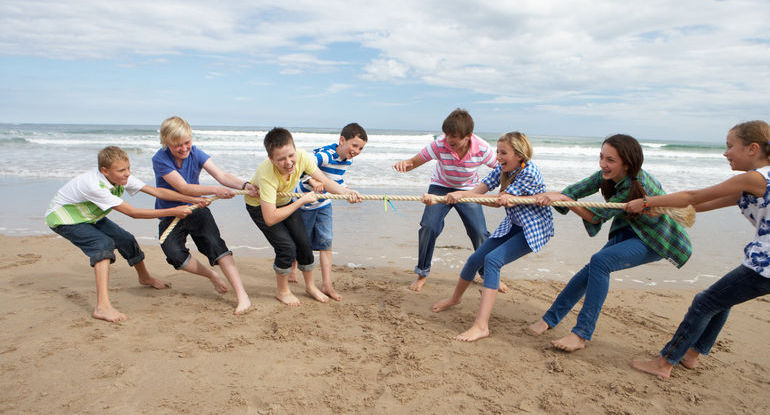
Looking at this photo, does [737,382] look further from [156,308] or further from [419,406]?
[156,308]

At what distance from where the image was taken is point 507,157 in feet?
11.4

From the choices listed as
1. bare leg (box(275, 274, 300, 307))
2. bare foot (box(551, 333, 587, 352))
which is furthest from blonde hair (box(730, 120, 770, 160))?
bare leg (box(275, 274, 300, 307))

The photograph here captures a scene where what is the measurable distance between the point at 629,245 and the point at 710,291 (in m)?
0.53

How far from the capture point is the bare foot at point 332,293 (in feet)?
13.7

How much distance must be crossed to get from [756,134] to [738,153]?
0.14 meters

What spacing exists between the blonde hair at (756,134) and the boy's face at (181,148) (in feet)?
12.6

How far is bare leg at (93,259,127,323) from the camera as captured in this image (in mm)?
3473

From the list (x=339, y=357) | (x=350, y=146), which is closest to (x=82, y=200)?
(x=350, y=146)

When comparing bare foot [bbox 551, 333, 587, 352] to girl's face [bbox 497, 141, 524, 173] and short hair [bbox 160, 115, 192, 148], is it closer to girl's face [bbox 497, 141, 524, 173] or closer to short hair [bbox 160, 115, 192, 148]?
girl's face [bbox 497, 141, 524, 173]

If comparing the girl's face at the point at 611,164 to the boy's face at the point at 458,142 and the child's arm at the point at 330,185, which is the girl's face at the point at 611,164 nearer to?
the boy's face at the point at 458,142

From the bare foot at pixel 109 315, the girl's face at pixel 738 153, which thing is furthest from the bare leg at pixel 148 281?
the girl's face at pixel 738 153

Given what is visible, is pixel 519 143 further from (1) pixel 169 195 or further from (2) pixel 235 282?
(1) pixel 169 195

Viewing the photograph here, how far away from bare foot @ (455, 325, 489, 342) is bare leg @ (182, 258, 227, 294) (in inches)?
86.9

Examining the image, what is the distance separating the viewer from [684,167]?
17.7m
